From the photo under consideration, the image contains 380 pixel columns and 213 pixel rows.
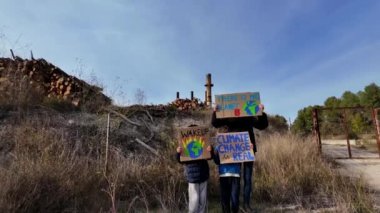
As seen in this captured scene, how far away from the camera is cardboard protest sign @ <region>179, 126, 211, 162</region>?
156 inches

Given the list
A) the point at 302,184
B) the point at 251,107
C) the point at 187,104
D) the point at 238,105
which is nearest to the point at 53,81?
the point at 187,104

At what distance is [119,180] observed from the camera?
515cm

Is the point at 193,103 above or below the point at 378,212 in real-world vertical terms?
above

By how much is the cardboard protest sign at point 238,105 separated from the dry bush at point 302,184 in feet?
4.76

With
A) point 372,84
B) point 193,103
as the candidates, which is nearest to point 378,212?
point 193,103

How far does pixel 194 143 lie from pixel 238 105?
3.06 feet

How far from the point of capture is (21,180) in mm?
3992

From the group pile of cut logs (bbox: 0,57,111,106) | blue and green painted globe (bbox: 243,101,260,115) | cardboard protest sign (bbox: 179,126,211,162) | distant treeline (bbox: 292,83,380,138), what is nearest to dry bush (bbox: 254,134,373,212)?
blue and green painted globe (bbox: 243,101,260,115)

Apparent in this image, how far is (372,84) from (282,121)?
91.6ft

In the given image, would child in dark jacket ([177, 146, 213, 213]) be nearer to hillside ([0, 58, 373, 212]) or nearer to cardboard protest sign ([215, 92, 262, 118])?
hillside ([0, 58, 373, 212])

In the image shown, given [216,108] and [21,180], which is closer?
[21,180]

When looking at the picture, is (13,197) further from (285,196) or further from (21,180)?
(285,196)

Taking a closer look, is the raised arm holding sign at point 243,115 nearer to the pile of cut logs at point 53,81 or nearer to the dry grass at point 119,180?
the dry grass at point 119,180

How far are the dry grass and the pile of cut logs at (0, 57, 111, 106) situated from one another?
2345 mm
